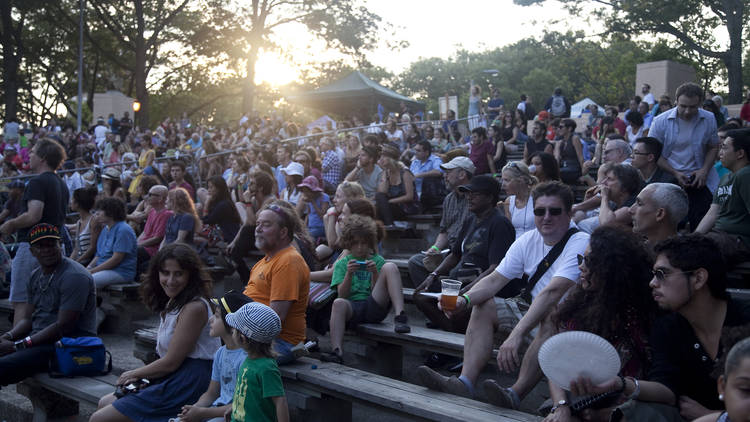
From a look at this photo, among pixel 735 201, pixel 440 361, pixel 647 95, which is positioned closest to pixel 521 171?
pixel 735 201

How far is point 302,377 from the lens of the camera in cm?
462

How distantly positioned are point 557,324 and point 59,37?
1398 inches

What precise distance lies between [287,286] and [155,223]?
14.7 feet

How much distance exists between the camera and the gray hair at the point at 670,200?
13.6ft

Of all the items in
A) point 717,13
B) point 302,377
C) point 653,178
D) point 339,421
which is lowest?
point 339,421

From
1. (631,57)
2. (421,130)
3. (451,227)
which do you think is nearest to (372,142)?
(451,227)

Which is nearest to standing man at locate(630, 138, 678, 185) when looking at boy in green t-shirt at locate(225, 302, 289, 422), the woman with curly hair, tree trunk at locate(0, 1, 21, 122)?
the woman with curly hair

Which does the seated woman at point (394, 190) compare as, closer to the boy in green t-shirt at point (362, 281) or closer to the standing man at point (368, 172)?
the standing man at point (368, 172)

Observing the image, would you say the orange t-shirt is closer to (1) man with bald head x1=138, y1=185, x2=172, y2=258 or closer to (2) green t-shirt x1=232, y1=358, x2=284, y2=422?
(2) green t-shirt x1=232, y1=358, x2=284, y2=422

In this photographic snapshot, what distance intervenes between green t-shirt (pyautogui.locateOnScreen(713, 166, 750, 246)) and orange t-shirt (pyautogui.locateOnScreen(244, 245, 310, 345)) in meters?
3.40

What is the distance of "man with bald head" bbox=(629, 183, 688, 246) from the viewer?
416 centimetres

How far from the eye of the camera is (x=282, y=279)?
479cm

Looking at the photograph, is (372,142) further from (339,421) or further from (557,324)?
(557,324)

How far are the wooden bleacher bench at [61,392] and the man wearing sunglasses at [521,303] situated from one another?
267 centimetres
